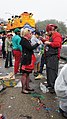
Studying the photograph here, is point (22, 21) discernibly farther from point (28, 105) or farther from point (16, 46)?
point (28, 105)

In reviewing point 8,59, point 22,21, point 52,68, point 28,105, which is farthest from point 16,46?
point 22,21

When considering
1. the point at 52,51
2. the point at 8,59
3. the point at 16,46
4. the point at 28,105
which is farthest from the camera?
the point at 8,59

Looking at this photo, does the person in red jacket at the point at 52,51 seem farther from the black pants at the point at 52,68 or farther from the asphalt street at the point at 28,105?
the asphalt street at the point at 28,105

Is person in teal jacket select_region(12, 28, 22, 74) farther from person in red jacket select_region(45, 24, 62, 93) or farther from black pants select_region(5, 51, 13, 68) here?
person in red jacket select_region(45, 24, 62, 93)

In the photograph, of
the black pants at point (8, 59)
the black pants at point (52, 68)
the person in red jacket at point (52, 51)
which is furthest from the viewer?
the black pants at point (8, 59)

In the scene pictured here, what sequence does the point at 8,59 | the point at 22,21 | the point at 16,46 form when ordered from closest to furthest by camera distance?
the point at 16,46 → the point at 8,59 → the point at 22,21

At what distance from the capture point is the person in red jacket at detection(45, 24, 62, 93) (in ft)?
24.9

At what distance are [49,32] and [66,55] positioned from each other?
7397mm

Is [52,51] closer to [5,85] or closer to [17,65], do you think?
[5,85]

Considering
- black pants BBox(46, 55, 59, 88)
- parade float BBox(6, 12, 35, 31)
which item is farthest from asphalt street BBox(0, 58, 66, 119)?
parade float BBox(6, 12, 35, 31)

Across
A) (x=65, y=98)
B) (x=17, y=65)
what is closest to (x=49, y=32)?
(x=65, y=98)

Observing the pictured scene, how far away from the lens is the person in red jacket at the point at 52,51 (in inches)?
299

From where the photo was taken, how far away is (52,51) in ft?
25.7

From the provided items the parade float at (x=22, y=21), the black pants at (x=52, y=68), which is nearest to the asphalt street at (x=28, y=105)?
the black pants at (x=52, y=68)
